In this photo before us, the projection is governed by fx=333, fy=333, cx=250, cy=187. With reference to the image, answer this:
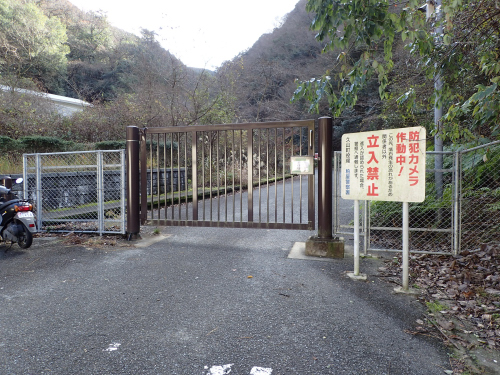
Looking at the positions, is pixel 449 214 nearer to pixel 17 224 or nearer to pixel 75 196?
pixel 17 224

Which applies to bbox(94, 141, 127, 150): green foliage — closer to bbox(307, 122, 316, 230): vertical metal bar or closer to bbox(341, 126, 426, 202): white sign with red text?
bbox(307, 122, 316, 230): vertical metal bar

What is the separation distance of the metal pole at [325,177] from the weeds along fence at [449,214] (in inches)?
20.9

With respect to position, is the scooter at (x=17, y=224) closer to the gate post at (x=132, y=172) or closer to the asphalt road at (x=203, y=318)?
the asphalt road at (x=203, y=318)

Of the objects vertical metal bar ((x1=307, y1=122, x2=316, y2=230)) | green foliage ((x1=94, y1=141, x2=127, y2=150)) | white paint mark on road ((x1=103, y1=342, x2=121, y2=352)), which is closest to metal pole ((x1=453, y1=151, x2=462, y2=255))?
vertical metal bar ((x1=307, y1=122, x2=316, y2=230))

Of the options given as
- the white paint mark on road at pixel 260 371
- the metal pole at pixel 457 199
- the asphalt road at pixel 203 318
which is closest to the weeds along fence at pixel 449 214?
the metal pole at pixel 457 199

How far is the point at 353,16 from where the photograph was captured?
11.9ft

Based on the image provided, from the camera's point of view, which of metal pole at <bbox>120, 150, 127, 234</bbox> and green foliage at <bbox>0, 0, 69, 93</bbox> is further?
green foliage at <bbox>0, 0, 69, 93</bbox>

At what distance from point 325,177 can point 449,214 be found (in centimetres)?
287

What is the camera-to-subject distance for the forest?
12.8 feet

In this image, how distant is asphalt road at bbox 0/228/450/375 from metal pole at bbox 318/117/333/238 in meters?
0.65

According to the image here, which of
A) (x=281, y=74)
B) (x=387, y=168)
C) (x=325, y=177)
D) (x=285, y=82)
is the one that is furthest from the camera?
(x=285, y=82)

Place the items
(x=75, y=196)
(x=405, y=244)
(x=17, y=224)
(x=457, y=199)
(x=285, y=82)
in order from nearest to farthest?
(x=405, y=244) < (x=457, y=199) < (x=17, y=224) < (x=75, y=196) < (x=285, y=82)

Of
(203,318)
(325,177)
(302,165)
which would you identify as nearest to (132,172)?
(302,165)

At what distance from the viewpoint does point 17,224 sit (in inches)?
219
